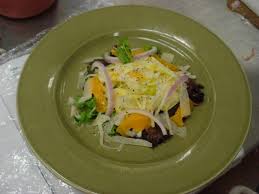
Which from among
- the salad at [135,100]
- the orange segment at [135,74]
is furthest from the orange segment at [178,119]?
the orange segment at [135,74]

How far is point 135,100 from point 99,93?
0.07 meters

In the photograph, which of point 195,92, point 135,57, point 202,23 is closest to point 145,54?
point 135,57

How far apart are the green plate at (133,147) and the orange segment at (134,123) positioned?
0.04 meters

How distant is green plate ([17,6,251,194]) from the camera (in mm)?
674

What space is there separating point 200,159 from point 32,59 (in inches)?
15.2

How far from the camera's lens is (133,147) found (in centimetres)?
74

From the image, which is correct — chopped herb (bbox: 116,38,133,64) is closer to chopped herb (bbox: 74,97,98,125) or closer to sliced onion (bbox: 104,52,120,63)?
sliced onion (bbox: 104,52,120,63)

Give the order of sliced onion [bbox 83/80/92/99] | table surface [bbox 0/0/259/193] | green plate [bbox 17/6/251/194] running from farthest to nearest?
table surface [bbox 0/0/259/193], sliced onion [bbox 83/80/92/99], green plate [bbox 17/6/251/194]

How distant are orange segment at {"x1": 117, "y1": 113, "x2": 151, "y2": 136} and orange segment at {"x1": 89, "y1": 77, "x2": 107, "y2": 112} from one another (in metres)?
0.05

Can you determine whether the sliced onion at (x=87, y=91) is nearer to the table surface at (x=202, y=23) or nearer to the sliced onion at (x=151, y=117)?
the sliced onion at (x=151, y=117)

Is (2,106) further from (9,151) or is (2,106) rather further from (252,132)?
(252,132)

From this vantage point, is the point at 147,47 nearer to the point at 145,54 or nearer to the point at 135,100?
the point at 145,54

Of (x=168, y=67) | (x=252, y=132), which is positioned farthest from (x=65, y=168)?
(x=252, y=132)

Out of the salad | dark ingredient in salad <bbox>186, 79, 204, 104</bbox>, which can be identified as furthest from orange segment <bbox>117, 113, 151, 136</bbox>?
dark ingredient in salad <bbox>186, 79, 204, 104</bbox>
